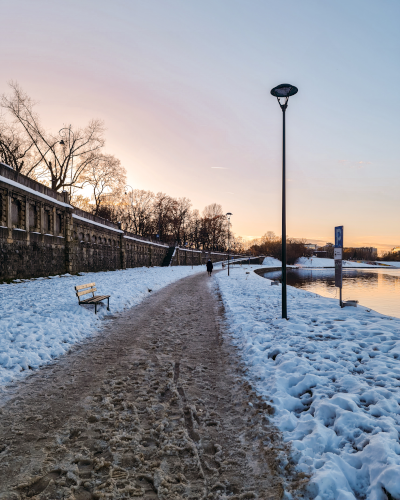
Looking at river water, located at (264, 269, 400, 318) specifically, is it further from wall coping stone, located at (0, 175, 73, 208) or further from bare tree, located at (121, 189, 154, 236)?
bare tree, located at (121, 189, 154, 236)

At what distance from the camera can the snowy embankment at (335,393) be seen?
2535mm

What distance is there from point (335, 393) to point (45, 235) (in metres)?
20.6

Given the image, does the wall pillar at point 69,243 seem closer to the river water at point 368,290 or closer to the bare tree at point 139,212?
the river water at point 368,290

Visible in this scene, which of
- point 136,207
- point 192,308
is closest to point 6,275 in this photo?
point 192,308

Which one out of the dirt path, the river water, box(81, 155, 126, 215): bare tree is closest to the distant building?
the river water

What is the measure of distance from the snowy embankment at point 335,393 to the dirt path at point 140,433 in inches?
11.2

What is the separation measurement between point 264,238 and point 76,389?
15633 centimetres

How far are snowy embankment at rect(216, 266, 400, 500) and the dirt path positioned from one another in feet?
0.94

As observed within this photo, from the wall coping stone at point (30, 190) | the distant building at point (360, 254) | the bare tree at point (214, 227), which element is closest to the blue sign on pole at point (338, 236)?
the wall coping stone at point (30, 190)

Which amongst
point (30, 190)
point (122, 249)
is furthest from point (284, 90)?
point (122, 249)

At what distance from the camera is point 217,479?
2656mm

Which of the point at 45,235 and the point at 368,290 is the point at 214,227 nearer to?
the point at 368,290

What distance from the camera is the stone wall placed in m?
16.3

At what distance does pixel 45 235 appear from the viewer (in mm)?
20250
